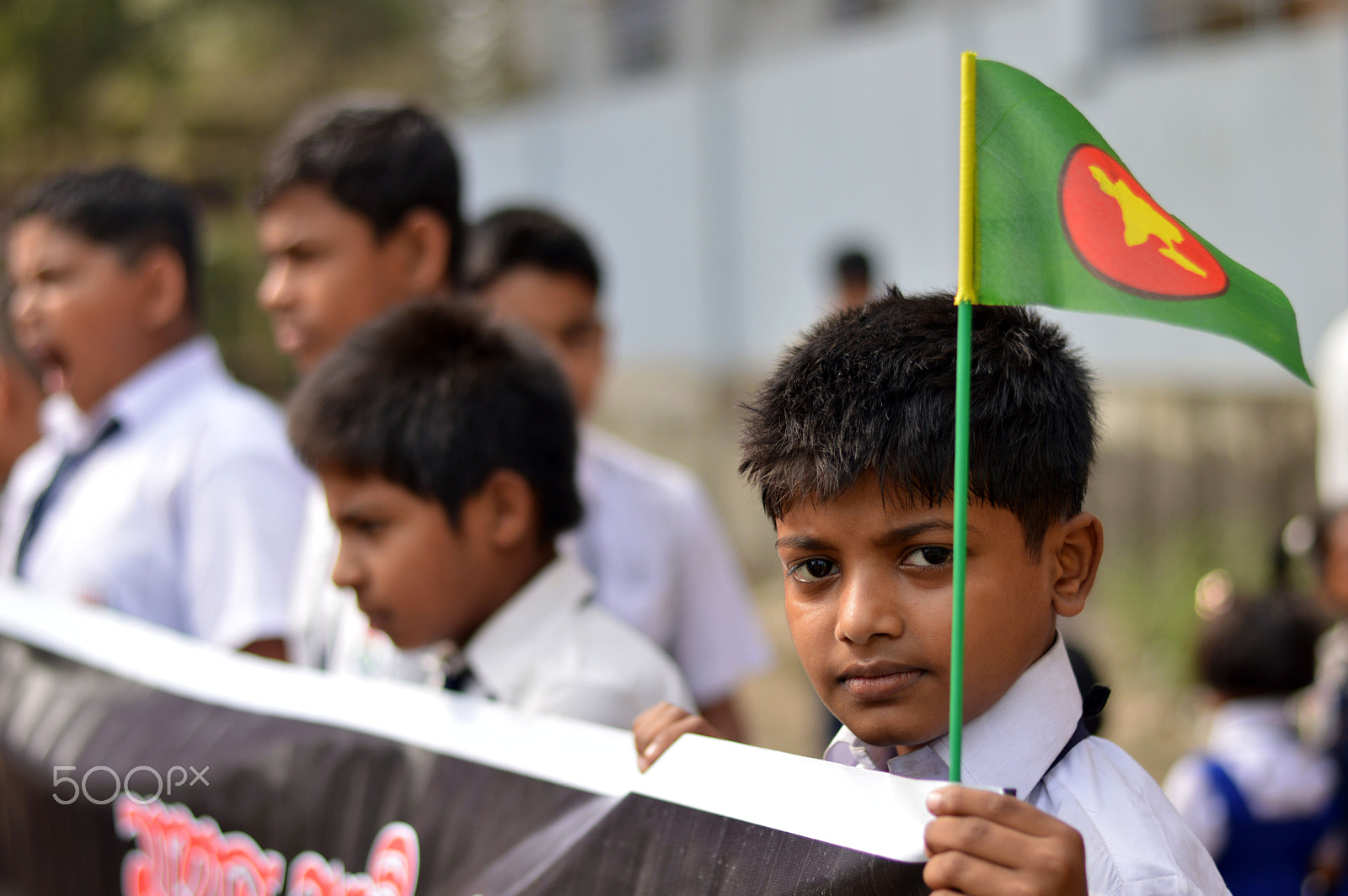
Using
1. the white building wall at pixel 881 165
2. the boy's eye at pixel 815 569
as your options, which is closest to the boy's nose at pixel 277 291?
the boy's eye at pixel 815 569

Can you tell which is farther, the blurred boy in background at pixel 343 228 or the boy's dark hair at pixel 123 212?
the boy's dark hair at pixel 123 212

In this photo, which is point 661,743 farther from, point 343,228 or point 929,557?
point 343,228

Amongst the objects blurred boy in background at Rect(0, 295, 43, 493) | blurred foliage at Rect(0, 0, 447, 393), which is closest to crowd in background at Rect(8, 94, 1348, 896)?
blurred boy in background at Rect(0, 295, 43, 493)

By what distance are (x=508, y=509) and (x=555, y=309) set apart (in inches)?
36.8

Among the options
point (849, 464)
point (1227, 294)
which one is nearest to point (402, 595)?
point (849, 464)

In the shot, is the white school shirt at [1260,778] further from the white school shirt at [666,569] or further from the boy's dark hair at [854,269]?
the boy's dark hair at [854,269]

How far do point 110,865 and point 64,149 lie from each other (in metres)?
14.2

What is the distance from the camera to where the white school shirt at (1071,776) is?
1200 mm

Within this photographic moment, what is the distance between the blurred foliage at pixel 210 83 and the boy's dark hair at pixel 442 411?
1162 centimetres

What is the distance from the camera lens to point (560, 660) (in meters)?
1.96

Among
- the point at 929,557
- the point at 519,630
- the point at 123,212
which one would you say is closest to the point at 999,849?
the point at 929,557

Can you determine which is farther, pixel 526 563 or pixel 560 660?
pixel 526 563

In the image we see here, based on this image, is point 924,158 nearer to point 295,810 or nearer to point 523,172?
point 523,172

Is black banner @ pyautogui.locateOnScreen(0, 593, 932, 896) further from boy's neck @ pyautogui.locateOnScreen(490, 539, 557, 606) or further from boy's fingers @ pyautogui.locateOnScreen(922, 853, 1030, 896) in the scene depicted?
boy's neck @ pyautogui.locateOnScreen(490, 539, 557, 606)
